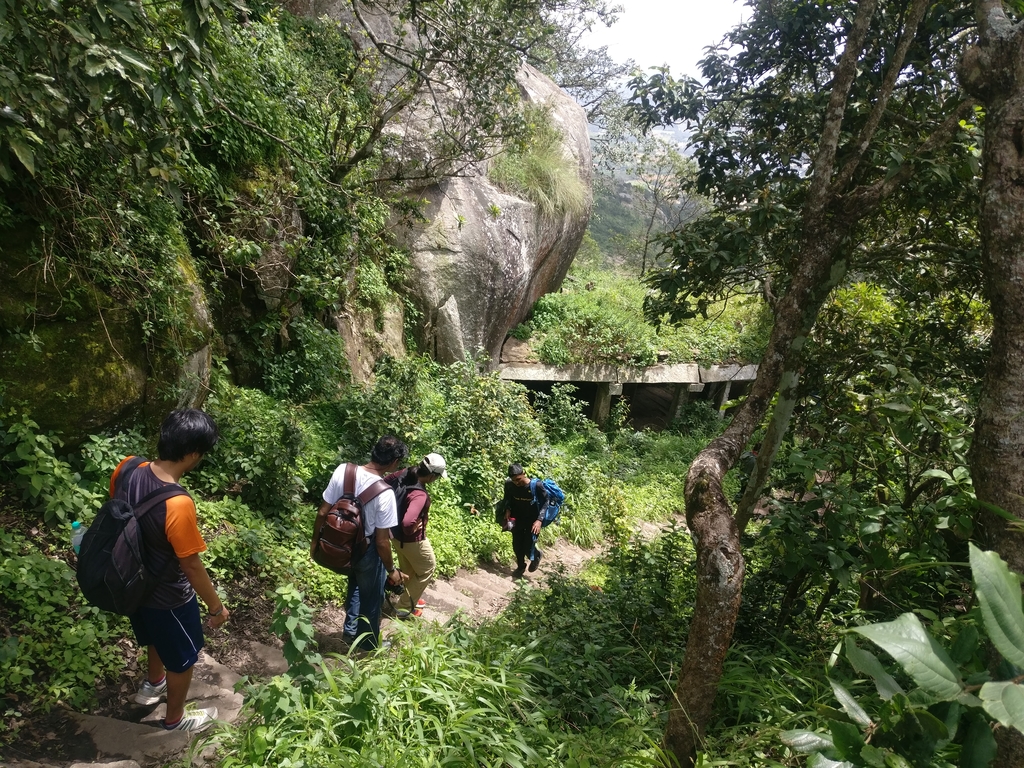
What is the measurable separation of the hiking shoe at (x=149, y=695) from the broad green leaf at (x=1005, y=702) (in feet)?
11.4

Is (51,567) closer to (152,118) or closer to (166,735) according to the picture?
(166,735)

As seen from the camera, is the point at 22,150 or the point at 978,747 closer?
the point at 978,747

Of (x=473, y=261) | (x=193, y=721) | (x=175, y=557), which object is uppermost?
(x=473, y=261)

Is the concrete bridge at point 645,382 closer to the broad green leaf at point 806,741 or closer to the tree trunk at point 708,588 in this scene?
the tree trunk at point 708,588

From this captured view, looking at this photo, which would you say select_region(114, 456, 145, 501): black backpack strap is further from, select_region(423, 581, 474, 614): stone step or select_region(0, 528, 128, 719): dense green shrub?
select_region(423, 581, 474, 614): stone step

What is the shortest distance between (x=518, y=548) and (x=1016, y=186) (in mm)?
5155

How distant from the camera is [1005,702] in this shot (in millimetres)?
797

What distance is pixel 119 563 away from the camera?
2422 mm

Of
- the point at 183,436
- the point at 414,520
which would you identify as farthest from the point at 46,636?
the point at 414,520

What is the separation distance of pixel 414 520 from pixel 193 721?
65.8 inches

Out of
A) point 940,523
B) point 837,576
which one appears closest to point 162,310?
point 837,576

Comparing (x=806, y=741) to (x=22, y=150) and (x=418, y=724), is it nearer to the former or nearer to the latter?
(x=418, y=724)

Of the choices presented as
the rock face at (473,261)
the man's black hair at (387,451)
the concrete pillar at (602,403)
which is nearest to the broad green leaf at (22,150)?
the man's black hair at (387,451)

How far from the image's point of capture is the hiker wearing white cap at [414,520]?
4.10 m
